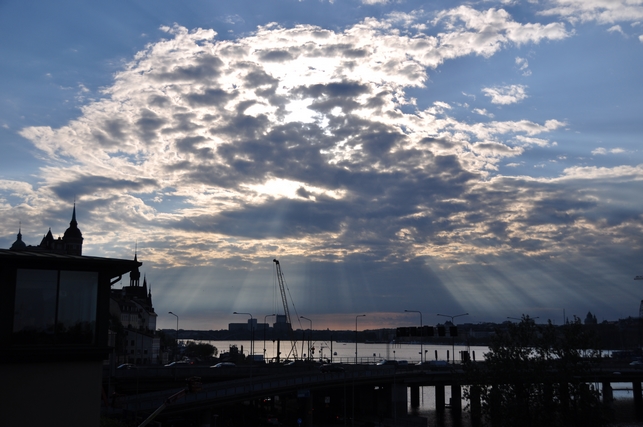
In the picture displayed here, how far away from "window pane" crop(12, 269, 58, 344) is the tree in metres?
42.0

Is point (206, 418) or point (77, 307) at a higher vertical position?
point (77, 307)

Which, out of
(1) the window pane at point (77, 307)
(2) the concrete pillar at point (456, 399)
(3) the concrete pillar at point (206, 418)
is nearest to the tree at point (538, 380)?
(3) the concrete pillar at point (206, 418)

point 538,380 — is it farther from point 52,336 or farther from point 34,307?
point 34,307

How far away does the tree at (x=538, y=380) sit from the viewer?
4878 centimetres

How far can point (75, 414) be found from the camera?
1922cm

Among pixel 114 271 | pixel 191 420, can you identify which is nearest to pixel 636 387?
pixel 191 420

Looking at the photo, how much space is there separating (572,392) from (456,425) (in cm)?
5385

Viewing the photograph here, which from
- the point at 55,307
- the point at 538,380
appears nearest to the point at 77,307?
the point at 55,307

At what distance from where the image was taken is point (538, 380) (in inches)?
1986

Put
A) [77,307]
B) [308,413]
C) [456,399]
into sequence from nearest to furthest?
[77,307], [308,413], [456,399]

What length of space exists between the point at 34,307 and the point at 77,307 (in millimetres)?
1361

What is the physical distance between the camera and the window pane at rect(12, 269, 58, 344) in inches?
742

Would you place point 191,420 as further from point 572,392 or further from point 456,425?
point 572,392

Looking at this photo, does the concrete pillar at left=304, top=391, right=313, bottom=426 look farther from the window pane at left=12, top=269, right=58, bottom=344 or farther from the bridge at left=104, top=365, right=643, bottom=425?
the window pane at left=12, top=269, right=58, bottom=344
